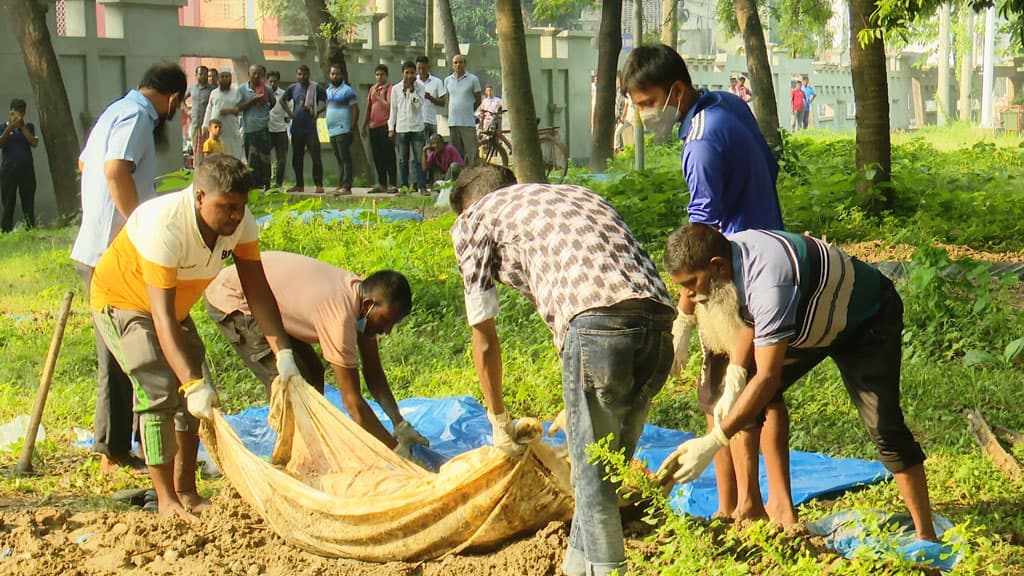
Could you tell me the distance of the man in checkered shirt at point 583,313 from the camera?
3564 mm

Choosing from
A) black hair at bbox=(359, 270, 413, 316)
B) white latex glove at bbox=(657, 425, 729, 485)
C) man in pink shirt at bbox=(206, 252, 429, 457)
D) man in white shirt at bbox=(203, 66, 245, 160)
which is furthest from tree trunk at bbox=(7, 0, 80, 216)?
white latex glove at bbox=(657, 425, 729, 485)

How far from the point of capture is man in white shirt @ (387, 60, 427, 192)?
48.8 feet

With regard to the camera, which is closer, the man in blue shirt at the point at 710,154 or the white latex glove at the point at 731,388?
the white latex glove at the point at 731,388

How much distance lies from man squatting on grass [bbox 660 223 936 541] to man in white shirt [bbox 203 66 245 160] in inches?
439

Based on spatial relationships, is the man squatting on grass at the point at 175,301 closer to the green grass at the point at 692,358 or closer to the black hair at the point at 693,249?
the green grass at the point at 692,358

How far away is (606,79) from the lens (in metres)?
16.3

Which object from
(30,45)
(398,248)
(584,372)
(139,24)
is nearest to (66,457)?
(584,372)

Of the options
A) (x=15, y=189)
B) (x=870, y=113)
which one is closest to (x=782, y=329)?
(x=870, y=113)

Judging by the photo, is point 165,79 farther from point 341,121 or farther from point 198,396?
point 341,121

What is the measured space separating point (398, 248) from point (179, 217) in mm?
4910

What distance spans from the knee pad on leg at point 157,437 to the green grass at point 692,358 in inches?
21.9

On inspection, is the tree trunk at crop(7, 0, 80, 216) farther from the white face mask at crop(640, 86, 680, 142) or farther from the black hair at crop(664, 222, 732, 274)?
the black hair at crop(664, 222, 732, 274)

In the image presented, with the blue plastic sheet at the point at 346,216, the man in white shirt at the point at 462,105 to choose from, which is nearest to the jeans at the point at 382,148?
the man in white shirt at the point at 462,105

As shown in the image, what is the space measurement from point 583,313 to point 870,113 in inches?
265
